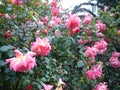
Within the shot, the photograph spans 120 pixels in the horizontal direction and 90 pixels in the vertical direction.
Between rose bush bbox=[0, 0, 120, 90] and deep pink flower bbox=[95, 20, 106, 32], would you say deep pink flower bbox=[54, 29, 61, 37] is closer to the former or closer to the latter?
rose bush bbox=[0, 0, 120, 90]

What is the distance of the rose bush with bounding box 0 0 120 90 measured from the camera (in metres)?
1.95

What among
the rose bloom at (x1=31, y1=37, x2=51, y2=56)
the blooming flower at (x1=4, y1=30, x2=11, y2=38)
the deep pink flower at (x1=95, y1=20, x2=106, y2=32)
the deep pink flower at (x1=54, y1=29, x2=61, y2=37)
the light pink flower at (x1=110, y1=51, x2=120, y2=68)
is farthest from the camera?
the deep pink flower at (x1=95, y1=20, x2=106, y2=32)

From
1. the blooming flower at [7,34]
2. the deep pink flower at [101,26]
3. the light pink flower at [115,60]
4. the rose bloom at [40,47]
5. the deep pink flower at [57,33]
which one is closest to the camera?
the rose bloom at [40,47]

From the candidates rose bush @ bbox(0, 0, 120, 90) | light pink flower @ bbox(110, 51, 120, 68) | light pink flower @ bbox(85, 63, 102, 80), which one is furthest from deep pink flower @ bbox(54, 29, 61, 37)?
light pink flower @ bbox(110, 51, 120, 68)

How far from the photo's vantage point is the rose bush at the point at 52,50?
1.95 meters

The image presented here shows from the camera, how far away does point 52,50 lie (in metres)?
2.58

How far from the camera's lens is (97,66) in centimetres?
284

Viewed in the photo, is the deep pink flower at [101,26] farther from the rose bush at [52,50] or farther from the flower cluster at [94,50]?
the flower cluster at [94,50]

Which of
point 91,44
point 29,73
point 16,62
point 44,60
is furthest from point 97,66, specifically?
point 16,62

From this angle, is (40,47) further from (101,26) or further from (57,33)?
(101,26)

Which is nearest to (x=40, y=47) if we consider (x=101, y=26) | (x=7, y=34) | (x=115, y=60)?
(x=7, y=34)

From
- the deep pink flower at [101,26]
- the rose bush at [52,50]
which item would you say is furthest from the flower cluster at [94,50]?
the deep pink flower at [101,26]

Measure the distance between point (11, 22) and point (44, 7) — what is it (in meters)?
1.24

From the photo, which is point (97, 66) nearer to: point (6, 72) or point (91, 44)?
point (91, 44)
